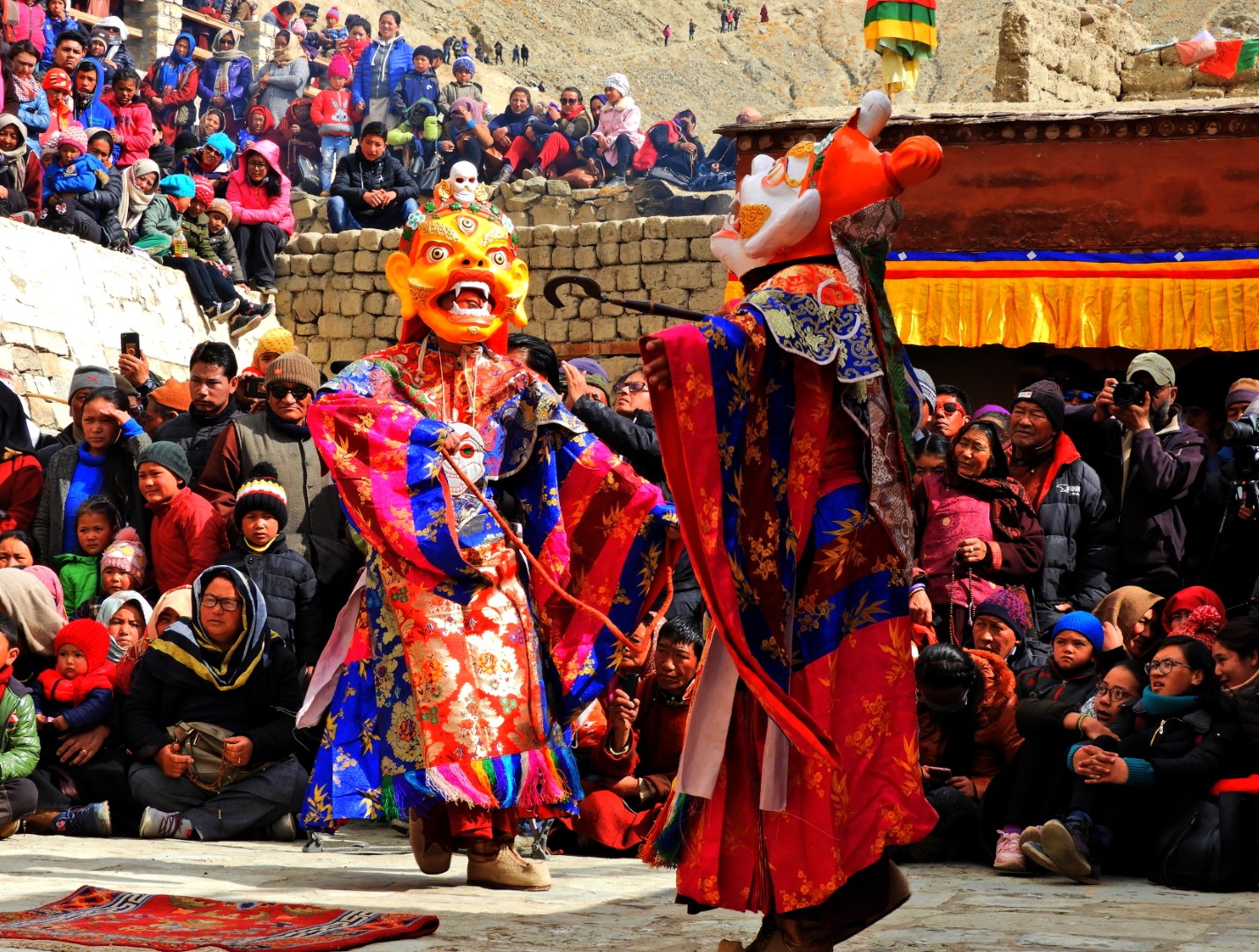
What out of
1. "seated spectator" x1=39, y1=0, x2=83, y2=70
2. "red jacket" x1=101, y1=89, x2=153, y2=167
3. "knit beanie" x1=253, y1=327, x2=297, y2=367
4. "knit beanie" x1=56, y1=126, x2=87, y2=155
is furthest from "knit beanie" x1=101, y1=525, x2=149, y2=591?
"seated spectator" x1=39, y1=0, x2=83, y2=70

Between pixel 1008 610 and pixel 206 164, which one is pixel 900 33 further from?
pixel 206 164

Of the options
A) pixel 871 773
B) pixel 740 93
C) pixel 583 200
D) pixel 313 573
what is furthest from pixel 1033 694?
pixel 740 93

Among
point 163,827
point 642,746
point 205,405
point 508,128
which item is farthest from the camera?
point 508,128

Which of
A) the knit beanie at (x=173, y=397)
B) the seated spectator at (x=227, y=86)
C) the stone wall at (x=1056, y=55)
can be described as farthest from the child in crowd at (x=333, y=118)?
the knit beanie at (x=173, y=397)

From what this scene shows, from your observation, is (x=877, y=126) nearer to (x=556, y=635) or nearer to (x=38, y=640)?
(x=556, y=635)

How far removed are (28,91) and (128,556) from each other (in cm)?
673

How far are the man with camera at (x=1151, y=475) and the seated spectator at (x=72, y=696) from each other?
4048 mm

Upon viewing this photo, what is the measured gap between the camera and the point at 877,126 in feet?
13.6

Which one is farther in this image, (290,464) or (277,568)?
A: (290,464)

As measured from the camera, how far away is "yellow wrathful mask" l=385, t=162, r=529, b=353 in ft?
18.3

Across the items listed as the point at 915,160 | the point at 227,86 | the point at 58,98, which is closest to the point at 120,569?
the point at 915,160

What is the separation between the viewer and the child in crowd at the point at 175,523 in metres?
7.55

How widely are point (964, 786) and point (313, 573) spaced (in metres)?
2.82

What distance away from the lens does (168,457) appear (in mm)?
7766
